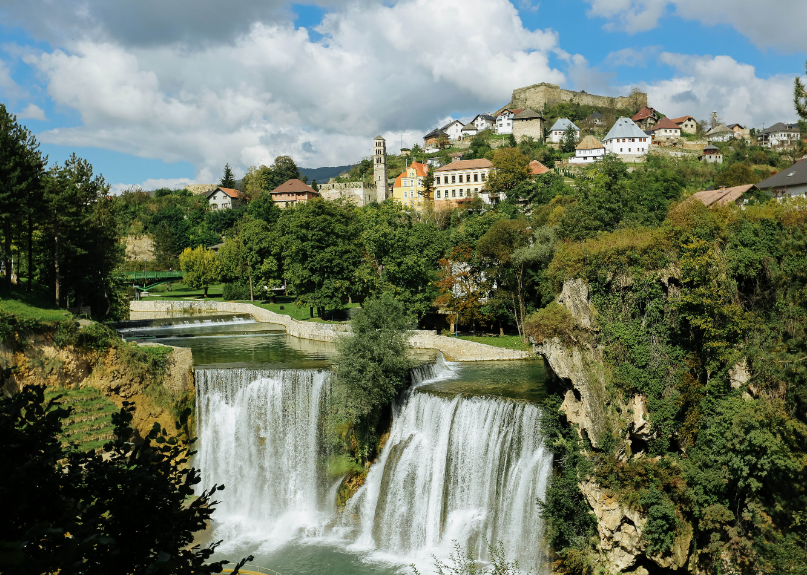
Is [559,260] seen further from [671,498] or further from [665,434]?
[671,498]

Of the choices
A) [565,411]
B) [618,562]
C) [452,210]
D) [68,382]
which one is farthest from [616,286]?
[452,210]

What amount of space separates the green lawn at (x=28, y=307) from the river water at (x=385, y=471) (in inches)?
288

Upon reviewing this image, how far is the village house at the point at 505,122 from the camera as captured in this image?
113 meters

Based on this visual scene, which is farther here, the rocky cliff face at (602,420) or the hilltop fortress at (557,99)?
the hilltop fortress at (557,99)

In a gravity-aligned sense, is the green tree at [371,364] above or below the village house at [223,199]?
below

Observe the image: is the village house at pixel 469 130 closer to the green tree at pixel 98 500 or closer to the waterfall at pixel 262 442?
the waterfall at pixel 262 442

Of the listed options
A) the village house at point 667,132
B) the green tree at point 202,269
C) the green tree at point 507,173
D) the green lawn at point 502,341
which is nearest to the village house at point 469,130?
the village house at point 667,132

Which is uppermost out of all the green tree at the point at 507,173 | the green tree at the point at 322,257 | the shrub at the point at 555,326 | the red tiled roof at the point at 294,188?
the red tiled roof at the point at 294,188

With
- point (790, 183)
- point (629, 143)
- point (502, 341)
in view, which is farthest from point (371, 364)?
point (629, 143)

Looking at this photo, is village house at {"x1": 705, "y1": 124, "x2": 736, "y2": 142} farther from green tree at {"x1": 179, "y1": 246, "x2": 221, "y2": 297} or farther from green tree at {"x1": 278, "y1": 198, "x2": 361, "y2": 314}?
green tree at {"x1": 179, "y1": 246, "x2": 221, "y2": 297}

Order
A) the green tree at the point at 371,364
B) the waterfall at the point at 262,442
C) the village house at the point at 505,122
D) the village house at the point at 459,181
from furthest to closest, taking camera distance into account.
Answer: the village house at the point at 505,122 → the village house at the point at 459,181 → the waterfall at the point at 262,442 → the green tree at the point at 371,364

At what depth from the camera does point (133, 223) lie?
9025 cm

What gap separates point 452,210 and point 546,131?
47.1 meters

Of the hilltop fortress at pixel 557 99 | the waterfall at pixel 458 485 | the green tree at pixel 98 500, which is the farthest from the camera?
the hilltop fortress at pixel 557 99
